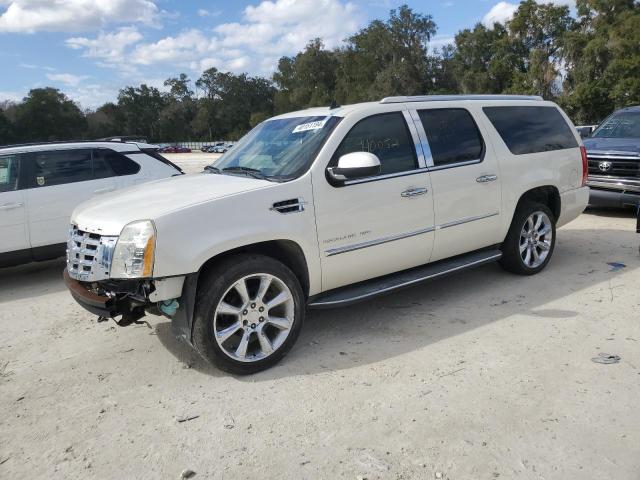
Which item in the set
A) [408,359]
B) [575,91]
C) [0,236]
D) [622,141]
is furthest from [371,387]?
[575,91]

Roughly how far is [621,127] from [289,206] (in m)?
8.08

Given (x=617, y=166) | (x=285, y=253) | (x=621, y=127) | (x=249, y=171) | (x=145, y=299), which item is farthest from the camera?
(x=621, y=127)

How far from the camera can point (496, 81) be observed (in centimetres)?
6197

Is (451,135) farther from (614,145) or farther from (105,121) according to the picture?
(105,121)

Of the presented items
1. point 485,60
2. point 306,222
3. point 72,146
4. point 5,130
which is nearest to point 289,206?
point 306,222

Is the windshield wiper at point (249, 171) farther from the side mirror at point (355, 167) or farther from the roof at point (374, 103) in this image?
the roof at point (374, 103)

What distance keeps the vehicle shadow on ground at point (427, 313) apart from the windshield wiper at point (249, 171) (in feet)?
4.48

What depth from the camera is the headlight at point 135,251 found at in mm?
3355

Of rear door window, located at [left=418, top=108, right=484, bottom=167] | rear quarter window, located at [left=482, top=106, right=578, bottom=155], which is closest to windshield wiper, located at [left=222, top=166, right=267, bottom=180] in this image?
rear door window, located at [left=418, top=108, right=484, bottom=167]

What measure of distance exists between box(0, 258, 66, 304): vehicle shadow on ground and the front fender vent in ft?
12.4

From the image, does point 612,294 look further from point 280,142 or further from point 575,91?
point 575,91

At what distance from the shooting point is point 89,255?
3.67 m

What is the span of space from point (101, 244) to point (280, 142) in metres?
1.69

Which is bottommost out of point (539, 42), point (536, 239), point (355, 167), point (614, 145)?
point (536, 239)
